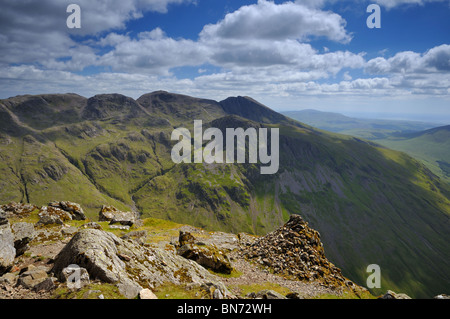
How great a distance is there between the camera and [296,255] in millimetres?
38375

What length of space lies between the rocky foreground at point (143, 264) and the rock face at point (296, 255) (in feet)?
0.50

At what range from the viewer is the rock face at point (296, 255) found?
35.8m

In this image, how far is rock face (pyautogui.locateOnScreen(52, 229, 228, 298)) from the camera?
55.6 feet

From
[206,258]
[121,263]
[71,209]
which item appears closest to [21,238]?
[121,263]

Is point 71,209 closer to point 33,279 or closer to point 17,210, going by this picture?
point 17,210

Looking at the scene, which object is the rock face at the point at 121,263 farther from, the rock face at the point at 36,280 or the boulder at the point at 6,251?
the boulder at the point at 6,251

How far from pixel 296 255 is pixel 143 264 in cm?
2696

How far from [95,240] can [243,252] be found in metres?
29.3

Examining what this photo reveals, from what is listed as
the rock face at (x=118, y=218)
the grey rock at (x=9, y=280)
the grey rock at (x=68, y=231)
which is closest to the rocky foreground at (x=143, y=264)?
the grey rock at (x=9, y=280)

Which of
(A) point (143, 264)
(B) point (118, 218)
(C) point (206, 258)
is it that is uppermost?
(A) point (143, 264)
